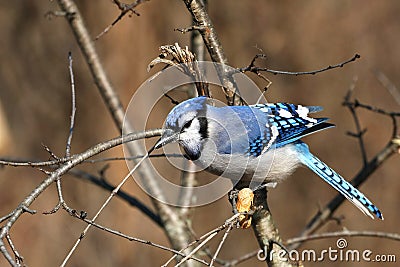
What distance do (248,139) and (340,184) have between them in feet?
1.35

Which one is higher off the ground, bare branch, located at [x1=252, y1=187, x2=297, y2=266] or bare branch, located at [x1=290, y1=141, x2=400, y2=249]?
bare branch, located at [x1=290, y1=141, x2=400, y2=249]

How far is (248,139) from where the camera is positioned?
2461 mm

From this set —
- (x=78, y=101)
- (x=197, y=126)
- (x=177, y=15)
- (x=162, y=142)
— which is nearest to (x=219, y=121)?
(x=197, y=126)

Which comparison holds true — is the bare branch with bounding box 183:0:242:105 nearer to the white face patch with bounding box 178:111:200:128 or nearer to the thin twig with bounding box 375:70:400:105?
the white face patch with bounding box 178:111:200:128

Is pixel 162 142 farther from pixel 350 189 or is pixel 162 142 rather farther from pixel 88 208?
pixel 88 208

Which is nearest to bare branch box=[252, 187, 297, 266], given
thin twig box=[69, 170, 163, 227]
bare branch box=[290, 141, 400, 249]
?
bare branch box=[290, 141, 400, 249]

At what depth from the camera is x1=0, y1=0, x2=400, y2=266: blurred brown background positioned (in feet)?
15.6

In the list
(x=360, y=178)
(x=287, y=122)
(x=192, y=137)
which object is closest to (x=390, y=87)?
(x=360, y=178)

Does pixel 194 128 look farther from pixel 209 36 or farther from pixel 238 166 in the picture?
pixel 209 36

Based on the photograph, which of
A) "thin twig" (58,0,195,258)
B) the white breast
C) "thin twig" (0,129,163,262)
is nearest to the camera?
"thin twig" (0,129,163,262)

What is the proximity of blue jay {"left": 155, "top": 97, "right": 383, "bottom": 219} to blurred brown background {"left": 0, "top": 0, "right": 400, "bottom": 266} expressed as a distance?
5.58 feet

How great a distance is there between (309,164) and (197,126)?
572 mm

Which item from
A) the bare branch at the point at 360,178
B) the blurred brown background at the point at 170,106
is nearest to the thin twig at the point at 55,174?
the bare branch at the point at 360,178

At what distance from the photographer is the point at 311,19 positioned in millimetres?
4859
